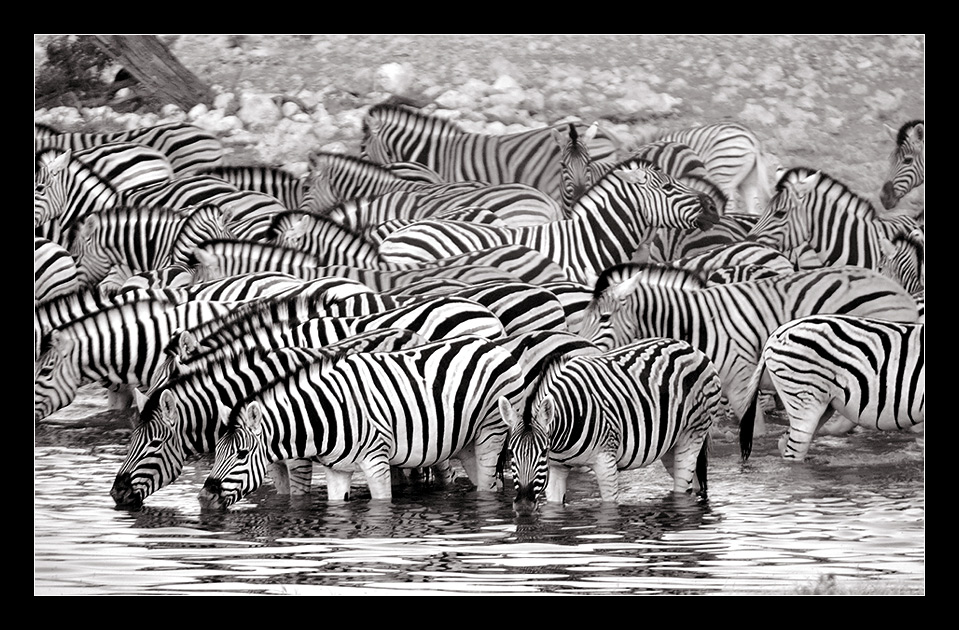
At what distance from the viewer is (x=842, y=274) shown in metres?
12.0

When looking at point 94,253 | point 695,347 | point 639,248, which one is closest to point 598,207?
point 639,248

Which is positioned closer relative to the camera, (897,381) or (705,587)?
(705,587)

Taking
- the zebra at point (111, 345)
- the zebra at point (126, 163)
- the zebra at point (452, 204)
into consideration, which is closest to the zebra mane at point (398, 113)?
the zebra at point (452, 204)

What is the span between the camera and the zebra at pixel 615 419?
10609 mm

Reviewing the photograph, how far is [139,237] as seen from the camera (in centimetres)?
1267

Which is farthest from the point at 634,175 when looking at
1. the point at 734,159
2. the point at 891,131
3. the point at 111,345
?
the point at 111,345

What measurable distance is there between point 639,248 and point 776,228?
0.88 meters

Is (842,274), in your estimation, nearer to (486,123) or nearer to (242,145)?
(486,123)

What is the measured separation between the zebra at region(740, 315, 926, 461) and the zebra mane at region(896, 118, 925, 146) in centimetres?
133

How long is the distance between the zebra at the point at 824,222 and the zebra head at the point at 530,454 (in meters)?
2.63

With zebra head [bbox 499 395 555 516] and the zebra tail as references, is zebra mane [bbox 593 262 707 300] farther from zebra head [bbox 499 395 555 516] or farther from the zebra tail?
zebra head [bbox 499 395 555 516]

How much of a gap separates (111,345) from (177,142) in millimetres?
1738

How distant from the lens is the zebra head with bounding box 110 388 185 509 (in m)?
10.9
